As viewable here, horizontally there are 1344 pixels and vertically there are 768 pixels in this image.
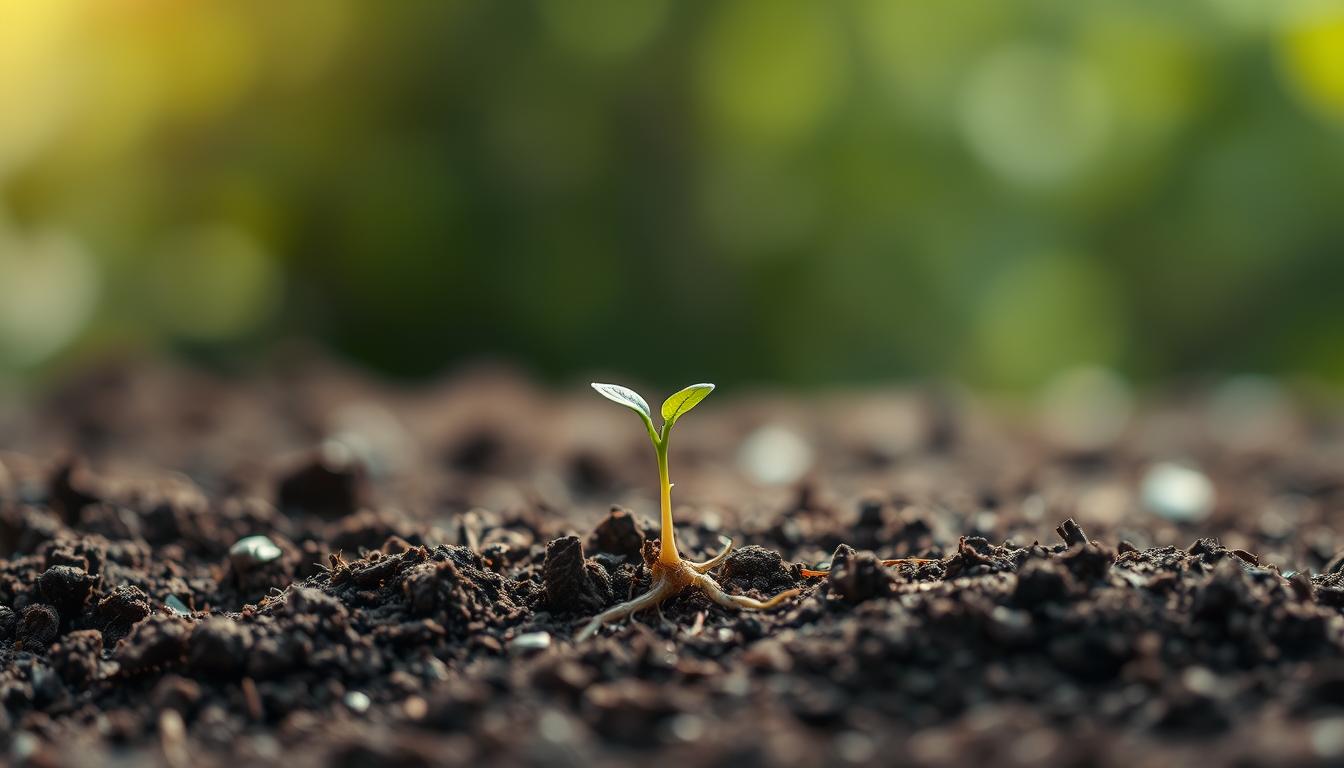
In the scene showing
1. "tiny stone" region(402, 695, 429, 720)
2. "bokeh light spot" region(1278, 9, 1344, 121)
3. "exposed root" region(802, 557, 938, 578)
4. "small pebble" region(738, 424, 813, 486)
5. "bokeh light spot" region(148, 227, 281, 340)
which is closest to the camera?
"tiny stone" region(402, 695, 429, 720)

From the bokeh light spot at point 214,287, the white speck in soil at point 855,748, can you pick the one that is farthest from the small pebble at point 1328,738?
the bokeh light spot at point 214,287

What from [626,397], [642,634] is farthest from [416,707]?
[626,397]

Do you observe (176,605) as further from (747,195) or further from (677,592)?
(747,195)

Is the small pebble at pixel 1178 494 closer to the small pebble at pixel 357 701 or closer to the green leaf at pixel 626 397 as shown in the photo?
the green leaf at pixel 626 397

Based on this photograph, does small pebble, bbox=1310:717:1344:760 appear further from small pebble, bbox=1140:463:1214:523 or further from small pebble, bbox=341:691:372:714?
small pebble, bbox=1140:463:1214:523

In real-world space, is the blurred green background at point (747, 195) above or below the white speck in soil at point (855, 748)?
above

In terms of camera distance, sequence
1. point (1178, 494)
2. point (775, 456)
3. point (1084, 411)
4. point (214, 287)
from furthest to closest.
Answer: point (214, 287), point (1084, 411), point (775, 456), point (1178, 494)

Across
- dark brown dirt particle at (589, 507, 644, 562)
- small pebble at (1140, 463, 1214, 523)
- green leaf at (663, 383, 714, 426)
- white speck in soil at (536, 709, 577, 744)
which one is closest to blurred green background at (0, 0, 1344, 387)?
small pebble at (1140, 463, 1214, 523)
